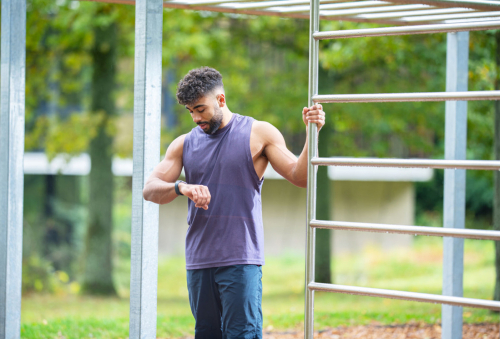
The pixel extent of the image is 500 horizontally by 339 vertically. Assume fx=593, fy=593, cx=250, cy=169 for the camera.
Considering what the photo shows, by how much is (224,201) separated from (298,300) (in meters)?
8.73

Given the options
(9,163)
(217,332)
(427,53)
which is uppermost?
(427,53)

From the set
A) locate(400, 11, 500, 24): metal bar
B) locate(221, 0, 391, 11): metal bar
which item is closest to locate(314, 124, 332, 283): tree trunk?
locate(400, 11, 500, 24): metal bar

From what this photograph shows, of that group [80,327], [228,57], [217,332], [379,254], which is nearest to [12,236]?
[217,332]

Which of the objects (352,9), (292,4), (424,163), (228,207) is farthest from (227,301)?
(352,9)

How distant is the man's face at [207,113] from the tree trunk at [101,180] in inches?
361

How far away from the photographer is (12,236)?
464cm

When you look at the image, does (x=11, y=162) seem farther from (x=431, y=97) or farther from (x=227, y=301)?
(x=431, y=97)

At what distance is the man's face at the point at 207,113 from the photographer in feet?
12.4

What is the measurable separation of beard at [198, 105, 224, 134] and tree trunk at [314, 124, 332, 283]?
8689 mm

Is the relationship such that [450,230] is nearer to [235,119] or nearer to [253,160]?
[253,160]

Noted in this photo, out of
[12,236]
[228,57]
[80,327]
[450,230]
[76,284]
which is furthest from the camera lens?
[76,284]

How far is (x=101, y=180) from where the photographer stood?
1270cm

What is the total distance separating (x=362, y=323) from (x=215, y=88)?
16.0 feet

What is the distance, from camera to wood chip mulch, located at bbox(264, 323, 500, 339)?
6.98 metres
